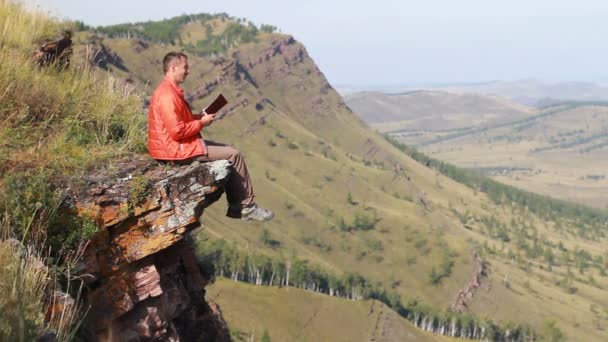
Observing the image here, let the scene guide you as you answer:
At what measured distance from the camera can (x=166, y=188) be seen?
11234mm

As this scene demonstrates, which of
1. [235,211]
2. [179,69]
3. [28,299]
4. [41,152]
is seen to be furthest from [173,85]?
[28,299]

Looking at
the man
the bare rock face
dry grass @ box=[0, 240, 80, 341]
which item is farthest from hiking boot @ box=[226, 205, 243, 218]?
dry grass @ box=[0, 240, 80, 341]

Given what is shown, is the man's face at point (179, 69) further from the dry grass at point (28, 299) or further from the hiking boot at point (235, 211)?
the dry grass at point (28, 299)

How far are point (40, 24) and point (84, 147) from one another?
7.26 meters

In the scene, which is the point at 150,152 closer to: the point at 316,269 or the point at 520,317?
the point at 316,269

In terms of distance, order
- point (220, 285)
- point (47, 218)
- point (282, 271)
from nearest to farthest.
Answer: point (47, 218), point (220, 285), point (282, 271)

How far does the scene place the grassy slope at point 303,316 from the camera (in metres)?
117

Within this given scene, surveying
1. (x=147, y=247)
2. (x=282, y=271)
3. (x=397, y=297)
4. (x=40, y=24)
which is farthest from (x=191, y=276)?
(x=397, y=297)

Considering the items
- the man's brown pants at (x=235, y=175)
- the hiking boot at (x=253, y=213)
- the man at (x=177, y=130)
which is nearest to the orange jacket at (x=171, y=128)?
the man at (x=177, y=130)

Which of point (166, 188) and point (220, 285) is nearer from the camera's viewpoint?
point (166, 188)

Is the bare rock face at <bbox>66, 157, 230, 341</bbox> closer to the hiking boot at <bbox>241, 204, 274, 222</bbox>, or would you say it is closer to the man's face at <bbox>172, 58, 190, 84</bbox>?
the hiking boot at <bbox>241, 204, 274, 222</bbox>

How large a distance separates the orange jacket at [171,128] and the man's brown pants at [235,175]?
0.25 m

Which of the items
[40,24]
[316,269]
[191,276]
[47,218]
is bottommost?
[316,269]

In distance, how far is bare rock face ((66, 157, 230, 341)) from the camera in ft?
34.2
